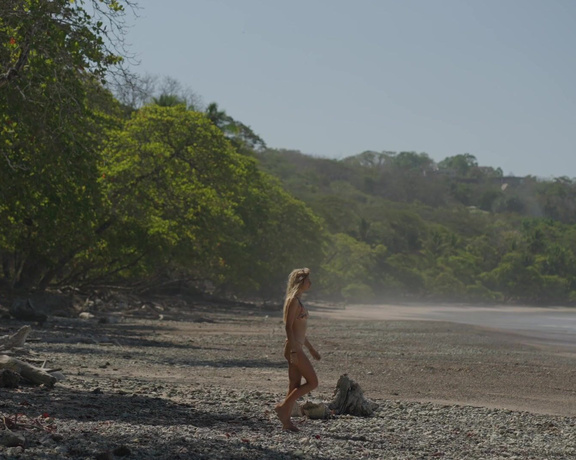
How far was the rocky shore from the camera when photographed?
8320 millimetres

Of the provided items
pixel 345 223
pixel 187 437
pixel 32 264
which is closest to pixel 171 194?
pixel 32 264

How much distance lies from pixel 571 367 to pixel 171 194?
1426cm

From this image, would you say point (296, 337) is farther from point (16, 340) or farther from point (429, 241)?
point (429, 241)

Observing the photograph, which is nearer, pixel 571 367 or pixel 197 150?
pixel 571 367

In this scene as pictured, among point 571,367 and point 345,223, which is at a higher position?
point 345,223

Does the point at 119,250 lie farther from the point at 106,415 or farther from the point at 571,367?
the point at 106,415

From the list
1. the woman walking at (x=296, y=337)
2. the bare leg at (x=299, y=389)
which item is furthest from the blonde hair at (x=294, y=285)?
the bare leg at (x=299, y=389)

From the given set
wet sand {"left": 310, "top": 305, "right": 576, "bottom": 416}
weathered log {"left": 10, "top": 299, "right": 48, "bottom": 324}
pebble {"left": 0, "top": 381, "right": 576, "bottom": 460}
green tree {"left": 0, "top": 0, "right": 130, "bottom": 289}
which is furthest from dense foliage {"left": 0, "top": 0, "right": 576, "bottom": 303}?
wet sand {"left": 310, "top": 305, "right": 576, "bottom": 416}

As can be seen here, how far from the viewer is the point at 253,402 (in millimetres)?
11539

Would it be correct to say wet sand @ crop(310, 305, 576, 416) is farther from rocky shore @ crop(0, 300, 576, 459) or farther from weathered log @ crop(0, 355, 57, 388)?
weathered log @ crop(0, 355, 57, 388)

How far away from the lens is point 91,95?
15375mm

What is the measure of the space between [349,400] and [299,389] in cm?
190

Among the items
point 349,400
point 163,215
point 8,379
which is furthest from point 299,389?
point 163,215

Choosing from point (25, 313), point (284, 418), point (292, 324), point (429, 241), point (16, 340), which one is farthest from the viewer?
point (429, 241)
